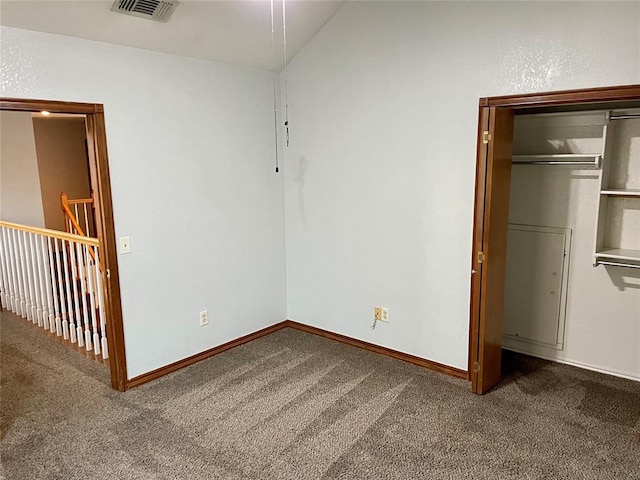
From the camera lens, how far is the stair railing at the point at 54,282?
12.4ft

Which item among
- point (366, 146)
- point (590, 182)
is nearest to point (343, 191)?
point (366, 146)

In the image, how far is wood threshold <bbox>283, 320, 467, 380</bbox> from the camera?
335cm

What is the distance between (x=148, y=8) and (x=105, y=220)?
134 cm

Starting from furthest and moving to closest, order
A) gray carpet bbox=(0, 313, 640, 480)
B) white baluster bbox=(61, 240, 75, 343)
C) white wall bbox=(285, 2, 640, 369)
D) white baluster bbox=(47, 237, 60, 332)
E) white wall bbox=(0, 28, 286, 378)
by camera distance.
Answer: white baluster bbox=(47, 237, 60, 332) → white baluster bbox=(61, 240, 75, 343) → white wall bbox=(0, 28, 286, 378) → white wall bbox=(285, 2, 640, 369) → gray carpet bbox=(0, 313, 640, 480)

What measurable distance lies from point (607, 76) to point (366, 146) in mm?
1618

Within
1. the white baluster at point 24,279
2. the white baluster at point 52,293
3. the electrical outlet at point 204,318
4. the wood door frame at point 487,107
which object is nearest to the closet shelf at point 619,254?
the wood door frame at point 487,107

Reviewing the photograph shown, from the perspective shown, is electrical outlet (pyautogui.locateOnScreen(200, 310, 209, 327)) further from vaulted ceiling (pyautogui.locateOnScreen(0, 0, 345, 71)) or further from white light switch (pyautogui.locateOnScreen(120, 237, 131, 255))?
vaulted ceiling (pyautogui.locateOnScreen(0, 0, 345, 71))

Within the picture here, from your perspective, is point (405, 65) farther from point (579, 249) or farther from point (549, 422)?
point (549, 422)

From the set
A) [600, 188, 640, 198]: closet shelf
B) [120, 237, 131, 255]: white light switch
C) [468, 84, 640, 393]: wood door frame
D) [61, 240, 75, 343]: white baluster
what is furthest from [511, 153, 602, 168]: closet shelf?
[61, 240, 75, 343]: white baluster

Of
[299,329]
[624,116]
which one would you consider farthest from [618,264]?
[299,329]

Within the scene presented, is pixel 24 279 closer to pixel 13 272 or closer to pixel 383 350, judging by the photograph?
pixel 13 272

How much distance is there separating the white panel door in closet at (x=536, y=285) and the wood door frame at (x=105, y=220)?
3.02 metres

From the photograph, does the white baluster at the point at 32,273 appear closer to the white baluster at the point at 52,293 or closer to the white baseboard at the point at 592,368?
the white baluster at the point at 52,293

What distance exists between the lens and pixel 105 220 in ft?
9.78
